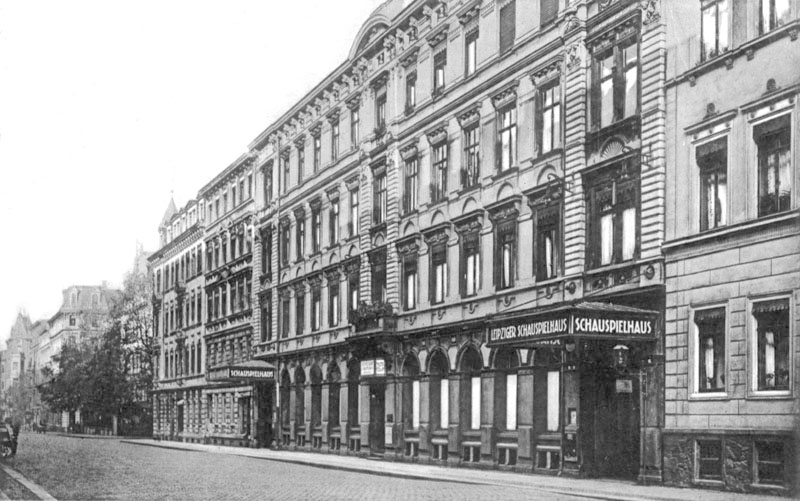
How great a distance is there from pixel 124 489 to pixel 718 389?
38.8 ft

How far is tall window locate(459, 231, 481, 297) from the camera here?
3147 cm

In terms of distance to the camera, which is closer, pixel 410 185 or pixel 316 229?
pixel 410 185

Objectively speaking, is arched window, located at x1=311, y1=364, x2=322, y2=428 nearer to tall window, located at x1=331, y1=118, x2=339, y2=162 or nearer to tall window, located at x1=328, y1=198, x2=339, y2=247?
tall window, located at x1=328, y1=198, x2=339, y2=247

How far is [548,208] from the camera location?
27.6 meters

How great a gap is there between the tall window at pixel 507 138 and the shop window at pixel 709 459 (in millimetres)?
10900

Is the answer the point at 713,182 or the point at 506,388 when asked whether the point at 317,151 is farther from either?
the point at 713,182

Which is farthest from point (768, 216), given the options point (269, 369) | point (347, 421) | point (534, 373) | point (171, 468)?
point (269, 369)

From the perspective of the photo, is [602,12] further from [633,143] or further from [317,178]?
[317,178]

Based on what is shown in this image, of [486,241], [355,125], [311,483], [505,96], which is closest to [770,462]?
[311,483]

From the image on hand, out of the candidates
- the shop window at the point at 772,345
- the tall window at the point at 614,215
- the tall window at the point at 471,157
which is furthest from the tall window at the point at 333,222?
the shop window at the point at 772,345

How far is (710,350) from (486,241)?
35.3 feet

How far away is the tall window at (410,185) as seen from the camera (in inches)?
1422

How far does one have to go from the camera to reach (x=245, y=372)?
48.8m

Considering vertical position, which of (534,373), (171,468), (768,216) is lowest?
(171,468)
